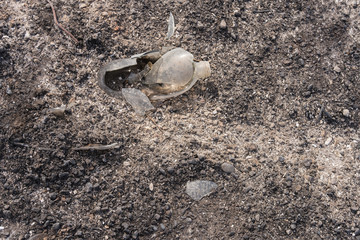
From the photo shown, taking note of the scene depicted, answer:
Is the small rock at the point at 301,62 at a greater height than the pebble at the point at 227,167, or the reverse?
the small rock at the point at 301,62

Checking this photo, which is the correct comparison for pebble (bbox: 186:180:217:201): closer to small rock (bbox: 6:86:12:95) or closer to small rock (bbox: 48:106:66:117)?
small rock (bbox: 48:106:66:117)

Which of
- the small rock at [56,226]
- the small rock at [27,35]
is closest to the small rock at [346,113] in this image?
the small rock at [56,226]

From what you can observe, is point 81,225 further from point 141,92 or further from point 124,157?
point 141,92

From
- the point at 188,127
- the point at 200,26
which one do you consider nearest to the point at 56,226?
the point at 188,127

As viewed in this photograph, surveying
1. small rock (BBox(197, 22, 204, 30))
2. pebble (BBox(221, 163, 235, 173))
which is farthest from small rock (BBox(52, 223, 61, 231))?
small rock (BBox(197, 22, 204, 30))

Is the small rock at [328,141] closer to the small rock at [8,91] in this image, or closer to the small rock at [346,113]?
the small rock at [346,113]

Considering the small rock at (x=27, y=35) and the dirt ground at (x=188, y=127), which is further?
the small rock at (x=27, y=35)

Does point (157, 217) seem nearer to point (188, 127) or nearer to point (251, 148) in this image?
point (188, 127)
